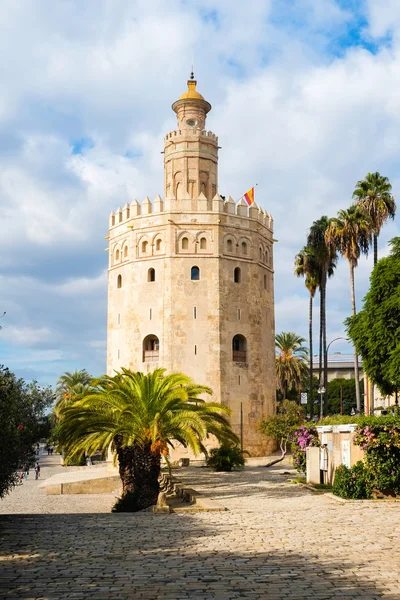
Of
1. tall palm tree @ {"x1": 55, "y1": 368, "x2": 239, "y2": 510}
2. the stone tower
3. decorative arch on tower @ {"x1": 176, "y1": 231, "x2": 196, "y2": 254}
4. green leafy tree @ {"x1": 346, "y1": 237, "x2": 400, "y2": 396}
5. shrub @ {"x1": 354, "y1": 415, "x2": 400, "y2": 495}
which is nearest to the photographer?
shrub @ {"x1": 354, "y1": 415, "x2": 400, "y2": 495}

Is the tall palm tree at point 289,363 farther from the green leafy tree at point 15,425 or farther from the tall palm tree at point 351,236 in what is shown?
the green leafy tree at point 15,425

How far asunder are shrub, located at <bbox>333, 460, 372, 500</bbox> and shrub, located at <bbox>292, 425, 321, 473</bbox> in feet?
16.3

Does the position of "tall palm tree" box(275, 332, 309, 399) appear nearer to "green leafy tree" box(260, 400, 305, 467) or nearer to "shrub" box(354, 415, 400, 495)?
"green leafy tree" box(260, 400, 305, 467)

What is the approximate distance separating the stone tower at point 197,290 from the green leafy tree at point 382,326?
10590 mm

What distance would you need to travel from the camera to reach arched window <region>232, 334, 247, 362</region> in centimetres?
3612

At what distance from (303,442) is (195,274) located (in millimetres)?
15670

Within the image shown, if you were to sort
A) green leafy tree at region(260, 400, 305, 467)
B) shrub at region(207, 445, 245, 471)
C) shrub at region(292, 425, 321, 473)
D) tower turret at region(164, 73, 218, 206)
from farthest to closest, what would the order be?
1. tower turret at region(164, 73, 218, 206)
2. green leafy tree at region(260, 400, 305, 467)
3. shrub at region(207, 445, 245, 471)
4. shrub at region(292, 425, 321, 473)

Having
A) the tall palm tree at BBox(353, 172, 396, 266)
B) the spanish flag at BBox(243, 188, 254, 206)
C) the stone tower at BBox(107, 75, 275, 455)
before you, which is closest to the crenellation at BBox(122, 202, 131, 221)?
the stone tower at BBox(107, 75, 275, 455)

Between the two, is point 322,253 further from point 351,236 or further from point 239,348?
point 239,348

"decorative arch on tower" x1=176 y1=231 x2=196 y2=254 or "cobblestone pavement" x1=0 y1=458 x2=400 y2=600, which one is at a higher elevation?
"decorative arch on tower" x1=176 y1=231 x2=196 y2=254

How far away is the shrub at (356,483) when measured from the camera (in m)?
15.8

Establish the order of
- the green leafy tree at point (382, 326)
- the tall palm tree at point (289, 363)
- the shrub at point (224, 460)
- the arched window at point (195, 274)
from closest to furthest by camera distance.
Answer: the green leafy tree at point (382, 326), the shrub at point (224, 460), the arched window at point (195, 274), the tall palm tree at point (289, 363)

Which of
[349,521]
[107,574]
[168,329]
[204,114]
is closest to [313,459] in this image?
[349,521]

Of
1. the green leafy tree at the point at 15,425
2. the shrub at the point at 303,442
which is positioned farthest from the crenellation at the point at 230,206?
the green leafy tree at the point at 15,425
